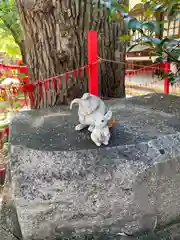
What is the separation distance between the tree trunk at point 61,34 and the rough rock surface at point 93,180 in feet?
2.72

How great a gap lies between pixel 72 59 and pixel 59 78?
0.21m

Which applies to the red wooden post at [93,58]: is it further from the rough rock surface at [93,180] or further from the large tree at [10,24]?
the large tree at [10,24]

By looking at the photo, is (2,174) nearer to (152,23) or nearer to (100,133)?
(100,133)

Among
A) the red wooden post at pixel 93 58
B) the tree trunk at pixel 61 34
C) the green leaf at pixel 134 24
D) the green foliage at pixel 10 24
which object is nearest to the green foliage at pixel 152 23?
the green leaf at pixel 134 24

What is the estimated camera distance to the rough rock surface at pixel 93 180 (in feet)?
3.40

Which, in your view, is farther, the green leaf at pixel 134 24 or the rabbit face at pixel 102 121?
the rabbit face at pixel 102 121

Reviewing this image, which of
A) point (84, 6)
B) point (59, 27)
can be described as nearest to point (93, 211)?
point (59, 27)

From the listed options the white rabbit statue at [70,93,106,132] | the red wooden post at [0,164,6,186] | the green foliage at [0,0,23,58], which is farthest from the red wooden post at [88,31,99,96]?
the green foliage at [0,0,23,58]

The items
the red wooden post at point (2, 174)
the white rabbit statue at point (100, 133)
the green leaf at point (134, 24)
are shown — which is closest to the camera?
the green leaf at point (134, 24)

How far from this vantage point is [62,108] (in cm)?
181

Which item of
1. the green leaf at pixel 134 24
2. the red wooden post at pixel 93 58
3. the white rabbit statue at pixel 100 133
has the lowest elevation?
the white rabbit statue at pixel 100 133

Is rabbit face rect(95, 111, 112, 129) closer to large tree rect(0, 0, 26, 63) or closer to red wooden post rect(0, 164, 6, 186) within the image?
red wooden post rect(0, 164, 6, 186)

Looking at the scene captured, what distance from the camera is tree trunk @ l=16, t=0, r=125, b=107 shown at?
1799mm

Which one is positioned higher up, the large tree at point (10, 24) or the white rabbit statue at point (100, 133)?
the large tree at point (10, 24)
